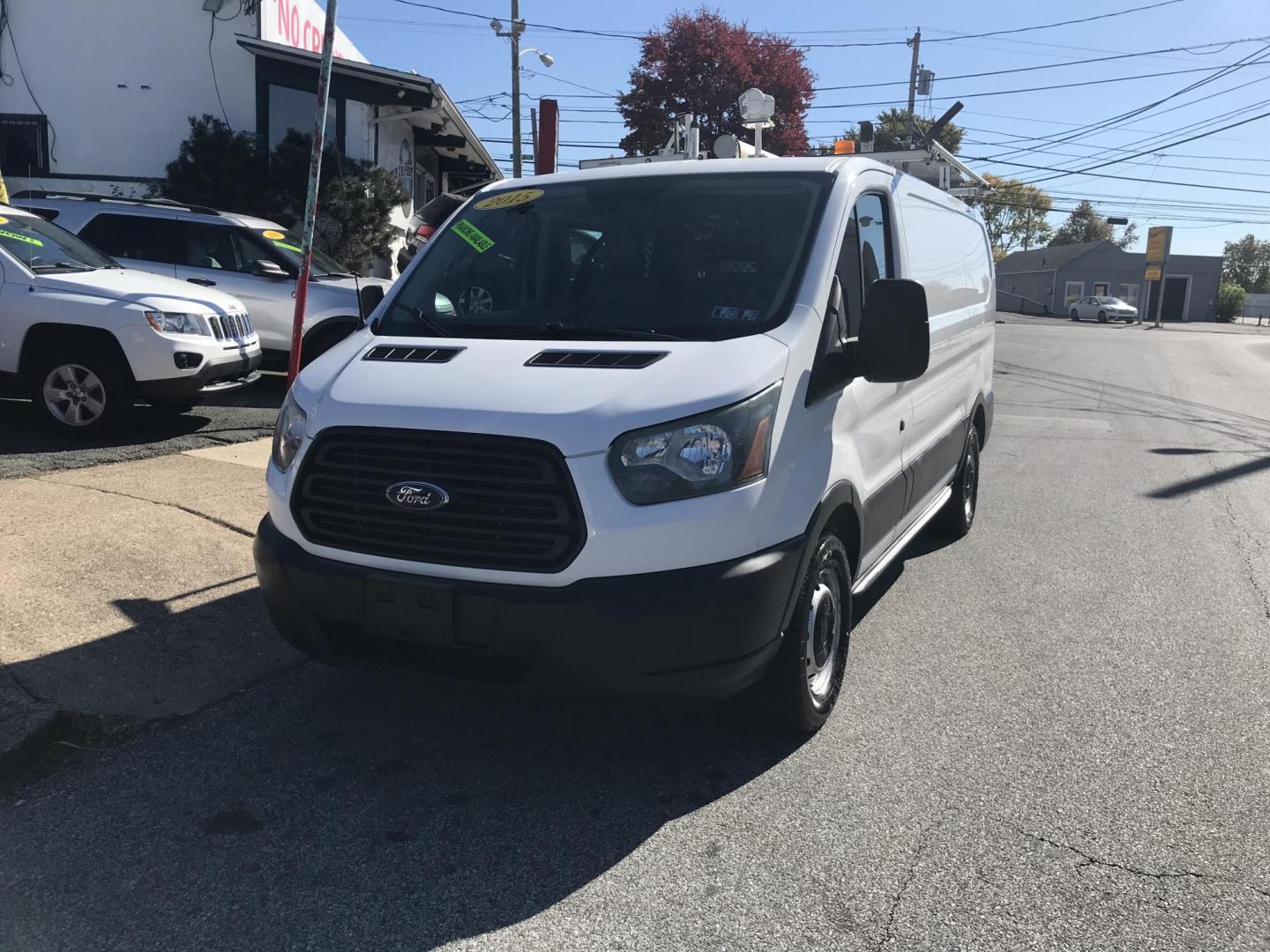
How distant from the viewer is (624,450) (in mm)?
3072

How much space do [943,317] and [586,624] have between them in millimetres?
3249

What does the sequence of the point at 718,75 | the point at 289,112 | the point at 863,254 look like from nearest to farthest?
the point at 863,254 < the point at 289,112 < the point at 718,75

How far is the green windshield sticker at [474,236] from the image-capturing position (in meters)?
4.49

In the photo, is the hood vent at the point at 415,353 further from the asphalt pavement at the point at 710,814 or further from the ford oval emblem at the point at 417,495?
the asphalt pavement at the point at 710,814

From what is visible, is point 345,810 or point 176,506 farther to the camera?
point 176,506

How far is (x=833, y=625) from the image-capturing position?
12.7 ft

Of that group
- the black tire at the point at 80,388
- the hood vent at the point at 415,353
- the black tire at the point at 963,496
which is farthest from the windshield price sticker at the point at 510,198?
the black tire at the point at 80,388

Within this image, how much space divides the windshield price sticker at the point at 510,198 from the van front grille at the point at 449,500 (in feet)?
5.57

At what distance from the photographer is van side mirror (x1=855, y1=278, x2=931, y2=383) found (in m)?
3.60

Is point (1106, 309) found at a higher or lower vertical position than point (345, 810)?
higher

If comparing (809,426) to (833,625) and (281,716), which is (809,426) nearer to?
(833,625)

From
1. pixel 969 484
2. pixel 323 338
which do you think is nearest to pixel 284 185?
pixel 323 338

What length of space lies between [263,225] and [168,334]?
3.44m

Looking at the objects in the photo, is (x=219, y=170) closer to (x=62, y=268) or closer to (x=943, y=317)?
(x=62, y=268)
